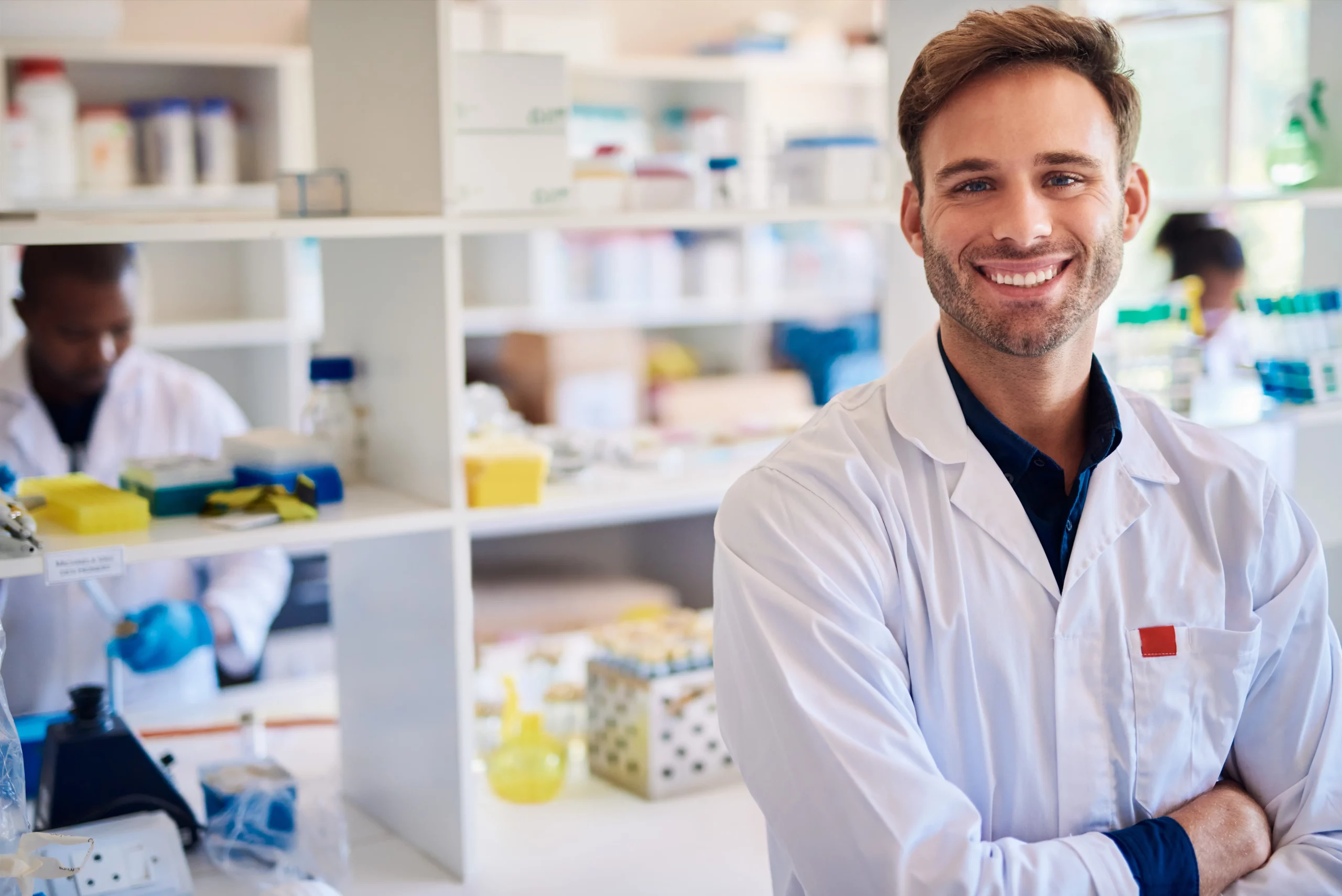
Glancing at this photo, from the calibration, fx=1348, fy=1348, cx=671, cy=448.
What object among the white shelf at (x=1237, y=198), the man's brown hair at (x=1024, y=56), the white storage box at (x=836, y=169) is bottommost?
the white shelf at (x=1237, y=198)

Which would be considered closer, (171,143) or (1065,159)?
(1065,159)

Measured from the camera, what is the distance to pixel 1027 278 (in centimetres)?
138

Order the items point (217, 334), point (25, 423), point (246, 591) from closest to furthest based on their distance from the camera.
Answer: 1. point (246, 591)
2. point (25, 423)
3. point (217, 334)

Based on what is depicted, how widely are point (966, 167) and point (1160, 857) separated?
2.31 ft

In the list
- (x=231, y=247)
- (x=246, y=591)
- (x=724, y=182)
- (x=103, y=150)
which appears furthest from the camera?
(x=231, y=247)

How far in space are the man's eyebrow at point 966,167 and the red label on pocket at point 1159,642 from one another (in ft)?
1.64

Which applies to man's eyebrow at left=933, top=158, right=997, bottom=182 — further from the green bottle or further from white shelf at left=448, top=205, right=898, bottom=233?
the green bottle

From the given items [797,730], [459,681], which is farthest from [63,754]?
[797,730]

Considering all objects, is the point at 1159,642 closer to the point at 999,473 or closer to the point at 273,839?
the point at 999,473

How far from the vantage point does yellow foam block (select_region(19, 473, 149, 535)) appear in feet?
5.33

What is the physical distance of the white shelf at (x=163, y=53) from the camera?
353 cm

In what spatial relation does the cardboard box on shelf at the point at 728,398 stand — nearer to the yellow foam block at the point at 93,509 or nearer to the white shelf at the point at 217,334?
the white shelf at the point at 217,334

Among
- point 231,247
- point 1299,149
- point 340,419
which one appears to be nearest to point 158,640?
point 340,419

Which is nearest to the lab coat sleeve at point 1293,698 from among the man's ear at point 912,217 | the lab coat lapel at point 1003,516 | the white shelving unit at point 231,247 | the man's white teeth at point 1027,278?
the lab coat lapel at point 1003,516
